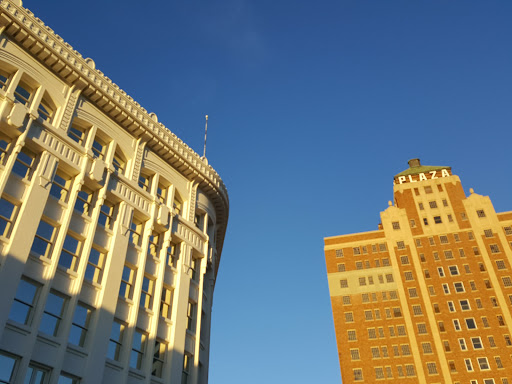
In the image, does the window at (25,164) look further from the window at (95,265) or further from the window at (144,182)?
the window at (144,182)

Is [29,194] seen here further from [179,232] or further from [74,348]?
[179,232]

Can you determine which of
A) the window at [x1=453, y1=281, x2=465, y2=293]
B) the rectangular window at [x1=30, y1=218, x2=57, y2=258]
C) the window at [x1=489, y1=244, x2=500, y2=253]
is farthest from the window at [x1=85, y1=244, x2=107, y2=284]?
the window at [x1=489, y1=244, x2=500, y2=253]

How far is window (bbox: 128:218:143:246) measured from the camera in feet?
103

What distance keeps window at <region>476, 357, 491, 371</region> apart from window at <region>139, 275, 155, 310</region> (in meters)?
66.0

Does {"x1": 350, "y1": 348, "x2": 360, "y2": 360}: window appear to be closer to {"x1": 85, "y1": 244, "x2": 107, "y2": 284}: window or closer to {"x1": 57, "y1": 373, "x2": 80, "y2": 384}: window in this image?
{"x1": 85, "y1": 244, "x2": 107, "y2": 284}: window

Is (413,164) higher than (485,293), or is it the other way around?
(413,164)

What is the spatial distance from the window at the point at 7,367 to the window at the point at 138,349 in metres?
7.10

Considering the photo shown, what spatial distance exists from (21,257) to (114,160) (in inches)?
467

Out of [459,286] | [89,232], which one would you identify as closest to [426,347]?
[459,286]

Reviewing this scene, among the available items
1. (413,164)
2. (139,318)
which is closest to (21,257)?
(139,318)

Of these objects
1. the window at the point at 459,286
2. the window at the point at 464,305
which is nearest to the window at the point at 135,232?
the window at the point at 464,305

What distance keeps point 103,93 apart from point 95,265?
12.1 meters

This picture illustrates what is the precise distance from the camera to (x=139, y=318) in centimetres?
2869

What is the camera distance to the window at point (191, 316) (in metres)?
32.9
